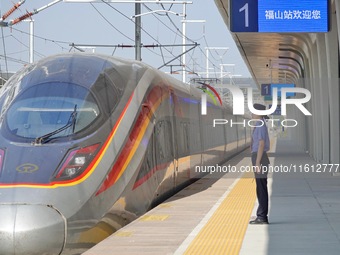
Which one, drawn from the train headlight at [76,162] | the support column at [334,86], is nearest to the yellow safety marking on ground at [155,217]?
the train headlight at [76,162]

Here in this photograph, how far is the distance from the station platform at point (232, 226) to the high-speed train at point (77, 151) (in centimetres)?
46

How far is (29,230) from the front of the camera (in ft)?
31.4

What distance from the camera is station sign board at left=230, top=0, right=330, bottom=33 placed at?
1667 centimetres

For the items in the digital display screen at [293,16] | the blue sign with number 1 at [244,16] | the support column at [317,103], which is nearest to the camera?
the digital display screen at [293,16]

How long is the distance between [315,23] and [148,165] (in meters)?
5.29

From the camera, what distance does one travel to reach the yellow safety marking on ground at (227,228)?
10406 millimetres

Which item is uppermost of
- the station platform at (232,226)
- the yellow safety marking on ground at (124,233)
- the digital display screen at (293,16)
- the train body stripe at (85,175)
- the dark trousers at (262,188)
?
the digital display screen at (293,16)

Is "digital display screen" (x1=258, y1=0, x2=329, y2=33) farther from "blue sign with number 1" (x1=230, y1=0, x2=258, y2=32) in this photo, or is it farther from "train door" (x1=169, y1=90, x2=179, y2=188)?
"train door" (x1=169, y1=90, x2=179, y2=188)

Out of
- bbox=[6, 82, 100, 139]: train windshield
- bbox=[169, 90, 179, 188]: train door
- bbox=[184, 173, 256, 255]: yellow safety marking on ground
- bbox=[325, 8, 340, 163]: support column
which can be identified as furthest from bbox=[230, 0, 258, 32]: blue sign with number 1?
bbox=[325, 8, 340, 163]: support column

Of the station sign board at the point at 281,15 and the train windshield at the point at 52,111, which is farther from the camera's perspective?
the station sign board at the point at 281,15

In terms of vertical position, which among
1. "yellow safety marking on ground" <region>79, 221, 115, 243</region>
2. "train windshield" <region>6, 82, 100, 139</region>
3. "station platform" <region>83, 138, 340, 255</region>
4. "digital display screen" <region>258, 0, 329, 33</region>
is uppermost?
"digital display screen" <region>258, 0, 329, 33</region>

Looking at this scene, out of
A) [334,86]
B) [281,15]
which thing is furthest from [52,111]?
[334,86]

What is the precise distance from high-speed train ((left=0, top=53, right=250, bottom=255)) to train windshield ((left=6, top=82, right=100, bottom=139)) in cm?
1

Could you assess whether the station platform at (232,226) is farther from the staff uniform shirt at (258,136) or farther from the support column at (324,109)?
the support column at (324,109)
